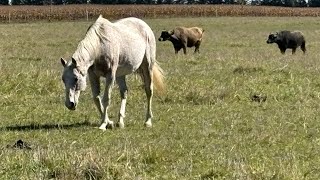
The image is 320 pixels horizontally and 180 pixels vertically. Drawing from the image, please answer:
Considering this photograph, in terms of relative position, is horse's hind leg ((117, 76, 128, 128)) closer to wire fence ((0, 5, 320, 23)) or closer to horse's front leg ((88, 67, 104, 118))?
horse's front leg ((88, 67, 104, 118))

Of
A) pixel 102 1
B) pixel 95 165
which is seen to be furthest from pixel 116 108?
pixel 102 1

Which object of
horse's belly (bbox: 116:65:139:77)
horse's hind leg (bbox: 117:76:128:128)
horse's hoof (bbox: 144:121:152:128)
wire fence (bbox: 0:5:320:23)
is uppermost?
horse's belly (bbox: 116:65:139:77)

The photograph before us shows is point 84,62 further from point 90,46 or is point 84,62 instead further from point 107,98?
point 107,98

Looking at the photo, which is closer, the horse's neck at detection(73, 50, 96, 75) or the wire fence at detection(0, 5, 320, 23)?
the horse's neck at detection(73, 50, 96, 75)

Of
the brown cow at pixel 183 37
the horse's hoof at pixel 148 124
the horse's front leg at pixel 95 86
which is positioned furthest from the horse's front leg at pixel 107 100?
the brown cow at pixel 183 37

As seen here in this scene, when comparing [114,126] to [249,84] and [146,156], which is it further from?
[249,84]

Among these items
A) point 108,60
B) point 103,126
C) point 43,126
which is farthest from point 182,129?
point 43,126

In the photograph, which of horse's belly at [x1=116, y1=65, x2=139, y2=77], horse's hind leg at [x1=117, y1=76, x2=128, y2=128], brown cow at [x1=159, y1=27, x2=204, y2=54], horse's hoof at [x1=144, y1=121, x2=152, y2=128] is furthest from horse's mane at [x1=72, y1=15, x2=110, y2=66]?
brown cow at [x1=159, y1=27, x2=204, y2=54]

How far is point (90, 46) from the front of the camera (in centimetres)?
927

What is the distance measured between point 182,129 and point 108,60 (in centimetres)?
181

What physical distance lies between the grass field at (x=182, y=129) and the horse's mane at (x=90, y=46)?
4.27ft

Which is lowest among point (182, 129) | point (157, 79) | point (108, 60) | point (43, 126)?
point (43, 126)

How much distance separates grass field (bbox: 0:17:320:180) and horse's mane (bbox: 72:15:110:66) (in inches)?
51.2

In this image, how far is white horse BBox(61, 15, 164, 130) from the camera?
890 cm
